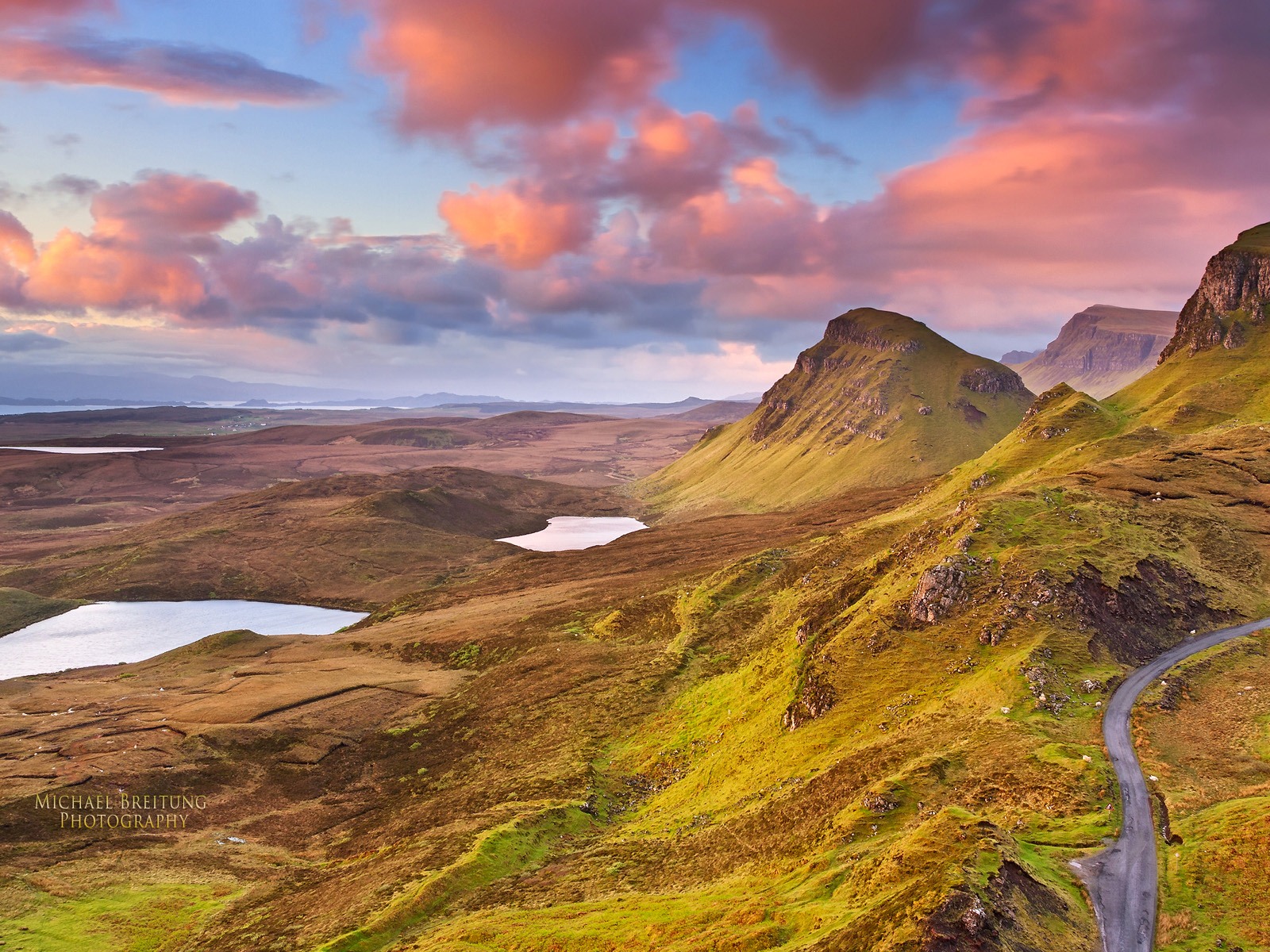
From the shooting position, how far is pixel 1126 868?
43.8m

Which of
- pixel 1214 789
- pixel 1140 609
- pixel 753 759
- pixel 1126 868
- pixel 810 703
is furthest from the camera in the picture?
pixel 810 703

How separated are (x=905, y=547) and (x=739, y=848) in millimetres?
51187

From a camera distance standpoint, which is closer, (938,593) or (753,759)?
(753,759)

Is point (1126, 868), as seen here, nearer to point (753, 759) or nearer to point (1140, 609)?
point (753, 759)

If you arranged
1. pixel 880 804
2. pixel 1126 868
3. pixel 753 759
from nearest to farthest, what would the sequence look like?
pixel 1126 868, pixel 880 804, pixel 753 759

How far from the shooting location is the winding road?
39094mm

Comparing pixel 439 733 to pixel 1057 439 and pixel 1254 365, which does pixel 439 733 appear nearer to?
pixel 1057 439

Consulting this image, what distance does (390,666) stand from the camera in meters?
146

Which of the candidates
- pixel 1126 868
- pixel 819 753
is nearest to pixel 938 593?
pixel 819 753

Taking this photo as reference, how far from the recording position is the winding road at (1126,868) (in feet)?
128

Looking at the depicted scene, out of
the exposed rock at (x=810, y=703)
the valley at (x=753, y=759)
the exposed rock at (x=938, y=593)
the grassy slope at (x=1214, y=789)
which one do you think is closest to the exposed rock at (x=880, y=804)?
the valley at (x=753, y=759)

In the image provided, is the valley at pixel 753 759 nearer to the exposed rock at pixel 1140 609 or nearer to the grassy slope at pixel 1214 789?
the grassy slope at pixel 1214 789

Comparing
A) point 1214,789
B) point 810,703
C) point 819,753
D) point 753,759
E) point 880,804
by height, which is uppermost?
point 1214,789

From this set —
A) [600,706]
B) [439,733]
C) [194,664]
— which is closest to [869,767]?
[600,706]
